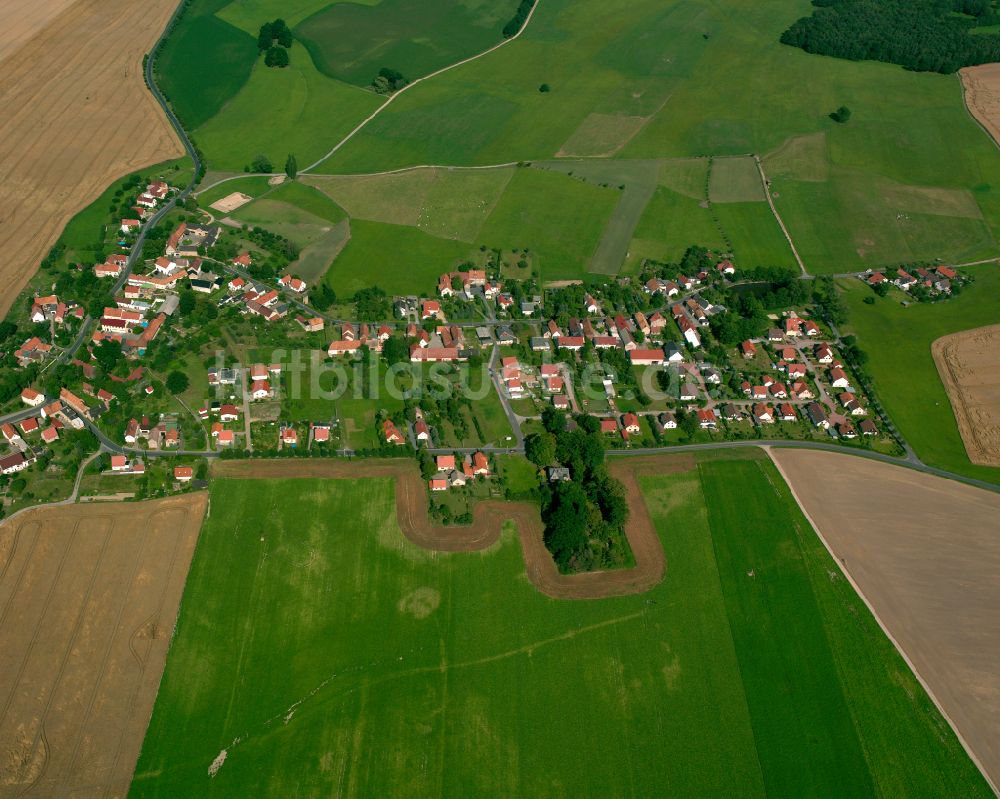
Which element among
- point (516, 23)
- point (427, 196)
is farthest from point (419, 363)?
point (516, 23)

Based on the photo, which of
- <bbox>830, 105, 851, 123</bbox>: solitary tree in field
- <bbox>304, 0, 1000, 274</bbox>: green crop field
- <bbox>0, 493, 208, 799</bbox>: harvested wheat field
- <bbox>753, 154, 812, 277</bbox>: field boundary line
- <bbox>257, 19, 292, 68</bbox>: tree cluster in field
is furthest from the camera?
<bbox>257, 19, 292, 68</bbox>: tree cluster in field

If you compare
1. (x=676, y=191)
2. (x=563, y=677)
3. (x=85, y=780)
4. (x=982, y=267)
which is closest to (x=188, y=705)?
(x=85, y=780)

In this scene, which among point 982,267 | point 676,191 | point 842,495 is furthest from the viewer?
point 676,191

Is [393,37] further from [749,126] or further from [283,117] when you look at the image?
[749,126]

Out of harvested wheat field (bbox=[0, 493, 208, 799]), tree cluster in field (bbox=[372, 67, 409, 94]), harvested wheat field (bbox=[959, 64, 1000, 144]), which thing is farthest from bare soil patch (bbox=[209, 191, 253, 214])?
harvested wheat field (bbox=[959, 64, 1000, 144])

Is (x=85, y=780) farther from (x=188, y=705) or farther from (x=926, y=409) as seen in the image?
(x=926, y=409)

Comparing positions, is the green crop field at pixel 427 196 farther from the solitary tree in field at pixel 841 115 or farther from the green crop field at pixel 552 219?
the solitary tree in field at pixel 841 115

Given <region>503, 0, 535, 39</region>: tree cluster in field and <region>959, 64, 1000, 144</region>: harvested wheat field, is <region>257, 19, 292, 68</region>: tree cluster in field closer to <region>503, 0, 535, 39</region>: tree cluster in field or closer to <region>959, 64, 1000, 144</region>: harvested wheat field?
<region>503, 0, 535, 39</region>: tree cluster in field
